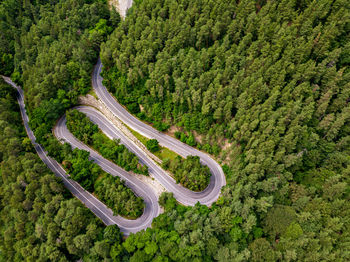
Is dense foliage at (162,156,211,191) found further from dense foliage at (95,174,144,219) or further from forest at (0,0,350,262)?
dense foliage at (95,174,144,219)

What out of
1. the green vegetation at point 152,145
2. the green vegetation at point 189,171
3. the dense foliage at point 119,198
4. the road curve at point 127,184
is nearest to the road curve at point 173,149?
the green vegetation at point 189,171

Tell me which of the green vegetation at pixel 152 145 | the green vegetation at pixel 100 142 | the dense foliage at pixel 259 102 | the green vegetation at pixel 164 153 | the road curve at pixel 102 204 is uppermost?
the dense foliage at pixel 259 102

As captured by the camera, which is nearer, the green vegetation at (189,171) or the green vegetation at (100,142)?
the green vegetation at (189,171)

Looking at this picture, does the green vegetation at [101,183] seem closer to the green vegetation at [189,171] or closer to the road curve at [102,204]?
the road curve at [102,204]

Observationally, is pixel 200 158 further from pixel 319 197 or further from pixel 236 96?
pixel 319 197

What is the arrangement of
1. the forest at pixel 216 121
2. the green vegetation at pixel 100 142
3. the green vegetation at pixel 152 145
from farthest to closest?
the green vegetation at pixel 152 145
the green vegetation at pixel 100 142
the forest at pixel 216 121

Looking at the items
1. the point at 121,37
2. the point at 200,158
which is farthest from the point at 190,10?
the point at 200,158

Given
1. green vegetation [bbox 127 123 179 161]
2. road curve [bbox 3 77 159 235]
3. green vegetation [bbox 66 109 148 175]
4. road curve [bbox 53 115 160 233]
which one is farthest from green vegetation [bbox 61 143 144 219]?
green vegetation [bbox 127 123 179 161]
